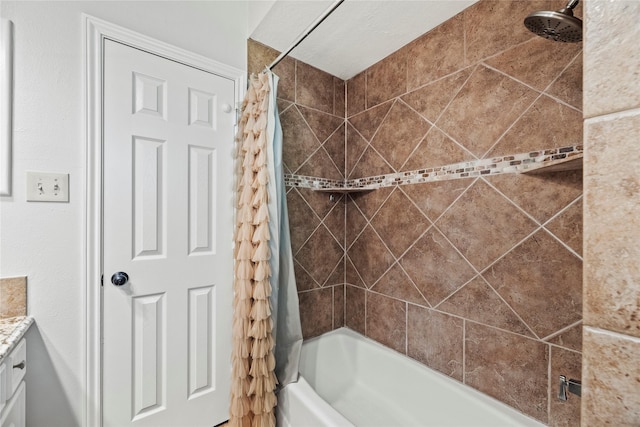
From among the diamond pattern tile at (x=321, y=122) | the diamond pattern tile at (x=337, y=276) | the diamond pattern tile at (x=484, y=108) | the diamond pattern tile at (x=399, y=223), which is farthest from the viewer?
the diamond pattern tile at (x=337, y=276)

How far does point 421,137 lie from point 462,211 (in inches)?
19.0

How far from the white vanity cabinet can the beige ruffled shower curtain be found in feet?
2.33

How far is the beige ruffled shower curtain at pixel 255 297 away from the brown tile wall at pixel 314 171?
0.43m

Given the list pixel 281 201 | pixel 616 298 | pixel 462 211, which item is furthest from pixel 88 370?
pixel 462 211

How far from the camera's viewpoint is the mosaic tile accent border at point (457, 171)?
3.52ft

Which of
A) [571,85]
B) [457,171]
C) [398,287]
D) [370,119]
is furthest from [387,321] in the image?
[571,85]

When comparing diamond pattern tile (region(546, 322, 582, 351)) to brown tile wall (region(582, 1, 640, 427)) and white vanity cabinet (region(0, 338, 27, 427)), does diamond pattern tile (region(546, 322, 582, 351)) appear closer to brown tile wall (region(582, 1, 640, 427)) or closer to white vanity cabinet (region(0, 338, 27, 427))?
brown tile wall (region(582, 1, 640, 427))

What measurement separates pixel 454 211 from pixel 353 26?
1153mm

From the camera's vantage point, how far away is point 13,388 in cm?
84

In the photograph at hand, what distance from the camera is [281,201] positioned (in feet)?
4.32

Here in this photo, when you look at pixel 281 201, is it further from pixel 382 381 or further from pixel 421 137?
pixel 382 381

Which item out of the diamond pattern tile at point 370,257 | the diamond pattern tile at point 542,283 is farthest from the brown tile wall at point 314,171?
the diamond pattern tile at point 542,283

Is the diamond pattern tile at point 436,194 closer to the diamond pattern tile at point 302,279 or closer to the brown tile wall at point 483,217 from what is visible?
the brown tile wall at point 483,217

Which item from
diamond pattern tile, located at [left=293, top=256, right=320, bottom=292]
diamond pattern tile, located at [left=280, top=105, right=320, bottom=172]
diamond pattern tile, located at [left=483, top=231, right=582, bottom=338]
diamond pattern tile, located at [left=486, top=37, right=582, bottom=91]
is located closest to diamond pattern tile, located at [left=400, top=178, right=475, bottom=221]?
diamond pattern tile, located at [left=483, top=231, right=582, bottom=338]
